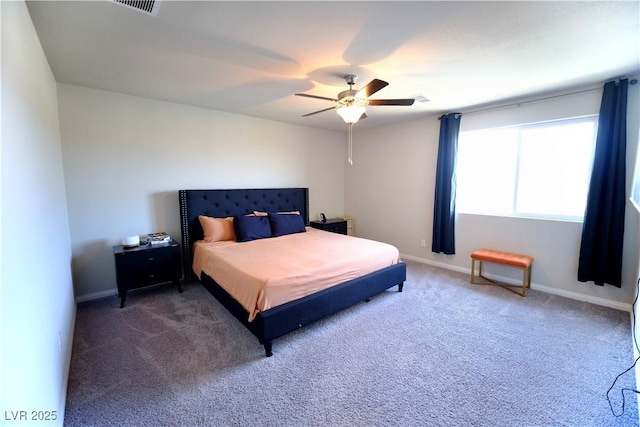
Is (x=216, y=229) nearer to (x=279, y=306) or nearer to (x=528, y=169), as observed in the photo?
(x=279, y=306)

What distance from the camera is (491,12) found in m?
1.68

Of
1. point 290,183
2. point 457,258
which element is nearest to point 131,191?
point 290,183

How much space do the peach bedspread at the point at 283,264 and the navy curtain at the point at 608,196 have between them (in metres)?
2.12

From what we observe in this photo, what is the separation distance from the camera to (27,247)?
135cm

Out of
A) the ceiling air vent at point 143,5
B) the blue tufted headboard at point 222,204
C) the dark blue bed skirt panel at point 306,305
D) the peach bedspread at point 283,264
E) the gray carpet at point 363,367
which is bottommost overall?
the gray carpet at point 363,367

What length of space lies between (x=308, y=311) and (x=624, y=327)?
2.99 meters

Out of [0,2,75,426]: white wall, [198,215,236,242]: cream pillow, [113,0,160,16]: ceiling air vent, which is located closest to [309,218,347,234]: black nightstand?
[198,215,236,242]: cream pillow

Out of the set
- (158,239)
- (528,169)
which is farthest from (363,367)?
(528,169)

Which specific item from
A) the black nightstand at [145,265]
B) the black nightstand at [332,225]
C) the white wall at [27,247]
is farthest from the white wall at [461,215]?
the white wall at [27,247]

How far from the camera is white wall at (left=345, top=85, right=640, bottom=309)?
2971mm

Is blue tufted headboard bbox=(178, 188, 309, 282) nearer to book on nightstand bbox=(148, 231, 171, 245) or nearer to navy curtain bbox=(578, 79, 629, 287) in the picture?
book on nightstand bbox=(148, 231, 171, 245)

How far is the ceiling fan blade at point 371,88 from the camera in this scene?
2.13 m

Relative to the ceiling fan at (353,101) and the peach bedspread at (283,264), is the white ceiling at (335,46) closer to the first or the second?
the ceiling fan at (353,101)

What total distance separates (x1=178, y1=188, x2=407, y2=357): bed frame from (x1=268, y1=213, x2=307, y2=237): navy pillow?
1.30ft
